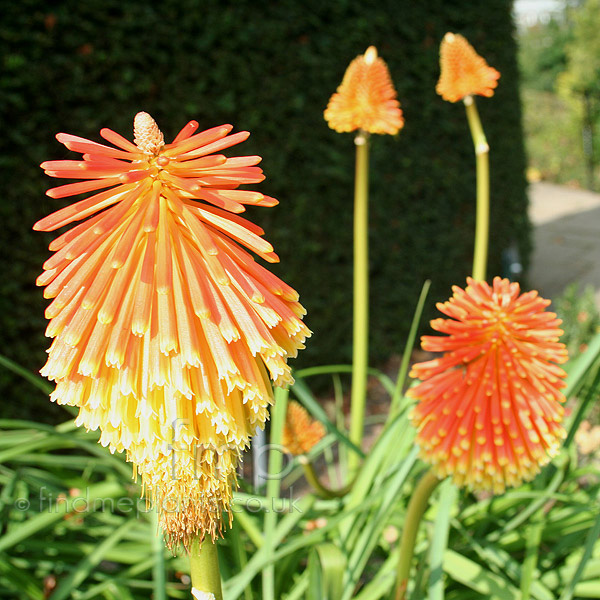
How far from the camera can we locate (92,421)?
0.74m

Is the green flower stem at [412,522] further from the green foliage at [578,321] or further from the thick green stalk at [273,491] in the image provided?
the green foliage at [578,321]

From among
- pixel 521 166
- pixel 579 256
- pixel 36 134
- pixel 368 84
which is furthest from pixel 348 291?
pixel 579 256

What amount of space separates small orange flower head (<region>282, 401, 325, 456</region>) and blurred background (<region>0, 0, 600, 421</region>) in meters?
1.53

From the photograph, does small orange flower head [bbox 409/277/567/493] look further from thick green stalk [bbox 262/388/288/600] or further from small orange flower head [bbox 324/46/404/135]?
small orange flower head [bbox 324/46/404/135]

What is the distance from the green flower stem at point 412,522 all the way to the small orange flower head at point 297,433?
2.04 feet

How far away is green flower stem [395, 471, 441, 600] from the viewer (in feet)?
3.92

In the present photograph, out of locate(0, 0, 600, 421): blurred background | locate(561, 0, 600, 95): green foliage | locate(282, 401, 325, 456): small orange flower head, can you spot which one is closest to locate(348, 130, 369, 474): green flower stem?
locate(282, 401, 325, 456): small orange flower head

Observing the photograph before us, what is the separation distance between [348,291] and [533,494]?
2.72 meters

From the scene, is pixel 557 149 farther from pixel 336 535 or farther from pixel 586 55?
pixel 336 535

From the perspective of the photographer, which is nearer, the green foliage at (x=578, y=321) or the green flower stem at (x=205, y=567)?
the green flower stem at (x=205, y=567)

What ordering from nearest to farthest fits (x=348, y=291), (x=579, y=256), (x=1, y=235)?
1. (x=1, y=235)
2. (x=348, y=291)
3. (x=579, y=256)

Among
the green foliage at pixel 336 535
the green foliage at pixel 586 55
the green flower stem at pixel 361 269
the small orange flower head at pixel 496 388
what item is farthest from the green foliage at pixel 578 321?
the green foliage at pixel 586 55

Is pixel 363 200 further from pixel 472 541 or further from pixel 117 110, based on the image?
pixel 117 110

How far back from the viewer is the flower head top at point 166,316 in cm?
71
